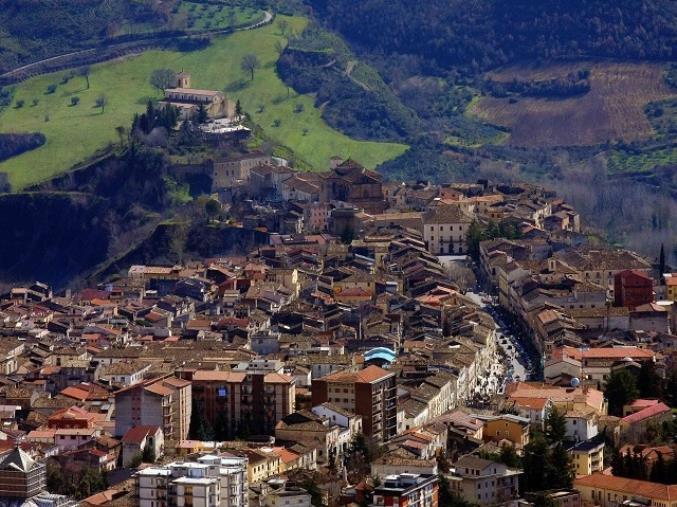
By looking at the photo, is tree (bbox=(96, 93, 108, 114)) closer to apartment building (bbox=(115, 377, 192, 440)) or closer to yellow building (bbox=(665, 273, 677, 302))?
yellow building (bbox=(665, 273, 677, 302))

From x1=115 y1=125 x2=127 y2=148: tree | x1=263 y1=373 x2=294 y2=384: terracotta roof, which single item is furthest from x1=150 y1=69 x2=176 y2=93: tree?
x1=263 y1=373 x2=294 y2=384: terracotta roof

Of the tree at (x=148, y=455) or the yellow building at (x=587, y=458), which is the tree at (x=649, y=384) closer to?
the yellow building at (x=587, y=458)

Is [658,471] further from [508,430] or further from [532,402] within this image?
[532,402]

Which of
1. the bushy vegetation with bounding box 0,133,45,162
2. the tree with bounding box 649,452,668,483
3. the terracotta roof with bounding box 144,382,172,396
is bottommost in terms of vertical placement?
the tree with bounding box 649,452,668,483

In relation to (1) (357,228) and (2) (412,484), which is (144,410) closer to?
(2) (412,484)

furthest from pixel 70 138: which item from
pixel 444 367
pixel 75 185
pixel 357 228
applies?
pixel 444 367

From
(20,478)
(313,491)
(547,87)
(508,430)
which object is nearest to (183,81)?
(547,87)
